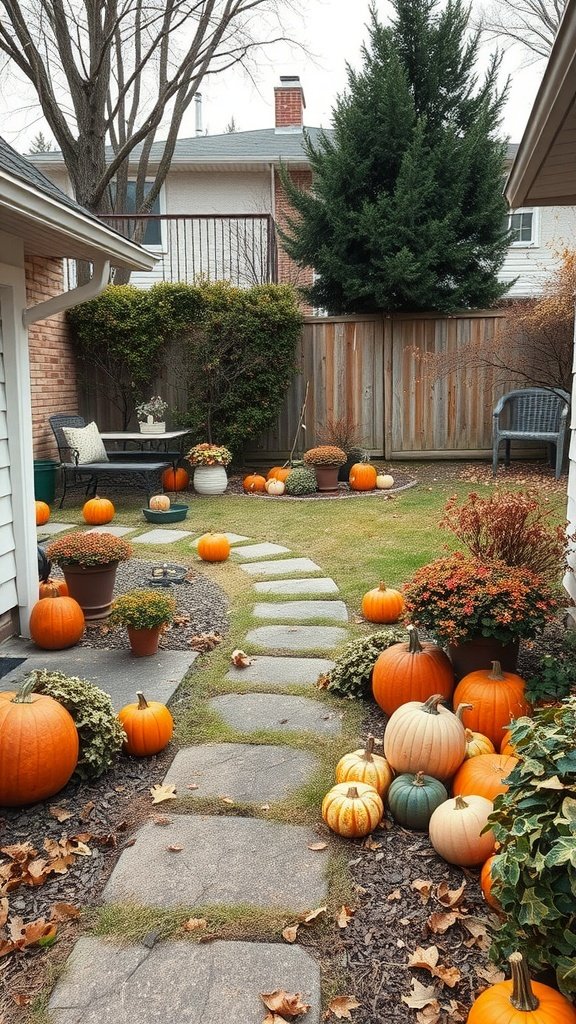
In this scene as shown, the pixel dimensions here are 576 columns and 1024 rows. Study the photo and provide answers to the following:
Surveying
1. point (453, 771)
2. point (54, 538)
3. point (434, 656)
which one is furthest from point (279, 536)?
point (453, 771)

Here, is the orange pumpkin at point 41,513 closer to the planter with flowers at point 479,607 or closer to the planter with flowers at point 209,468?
the planter with flowers at point 209,468

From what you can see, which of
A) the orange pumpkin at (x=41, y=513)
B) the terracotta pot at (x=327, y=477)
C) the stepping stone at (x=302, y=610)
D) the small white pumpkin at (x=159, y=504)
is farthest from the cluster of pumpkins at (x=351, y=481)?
the stepping stone at (x=302, y=610)

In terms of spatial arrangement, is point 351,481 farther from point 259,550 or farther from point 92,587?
point 92,587

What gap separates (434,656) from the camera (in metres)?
2.96

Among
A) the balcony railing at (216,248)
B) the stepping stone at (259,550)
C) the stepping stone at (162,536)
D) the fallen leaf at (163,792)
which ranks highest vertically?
the balcony railing at (216,248)

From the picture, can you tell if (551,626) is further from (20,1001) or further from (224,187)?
(224,187)

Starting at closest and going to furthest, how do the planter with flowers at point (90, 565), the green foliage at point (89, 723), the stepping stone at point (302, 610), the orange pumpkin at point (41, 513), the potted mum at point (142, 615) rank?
1. the green foliage at point (89, 723)
2. the potted mum at point (142, 615)
3. the planter with flowers at point (90, 565)
4. the stepping stone at point (302, 610)
5. the orange pumpkin at point (41, 513)

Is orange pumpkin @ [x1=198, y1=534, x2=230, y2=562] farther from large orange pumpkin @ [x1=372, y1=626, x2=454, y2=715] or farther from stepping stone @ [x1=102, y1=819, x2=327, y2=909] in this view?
stepping stone @ [x1=102, y1=819, x2=327, y2=909]

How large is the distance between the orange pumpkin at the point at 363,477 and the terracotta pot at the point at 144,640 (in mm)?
4985

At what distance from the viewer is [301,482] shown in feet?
27.4

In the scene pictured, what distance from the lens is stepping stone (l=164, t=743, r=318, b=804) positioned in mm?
2496

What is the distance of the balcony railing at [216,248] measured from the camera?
10.8m

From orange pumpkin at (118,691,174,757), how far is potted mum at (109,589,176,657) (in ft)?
2.45

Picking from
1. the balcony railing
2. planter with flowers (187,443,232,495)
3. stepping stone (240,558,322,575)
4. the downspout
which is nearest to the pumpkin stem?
the downspout
